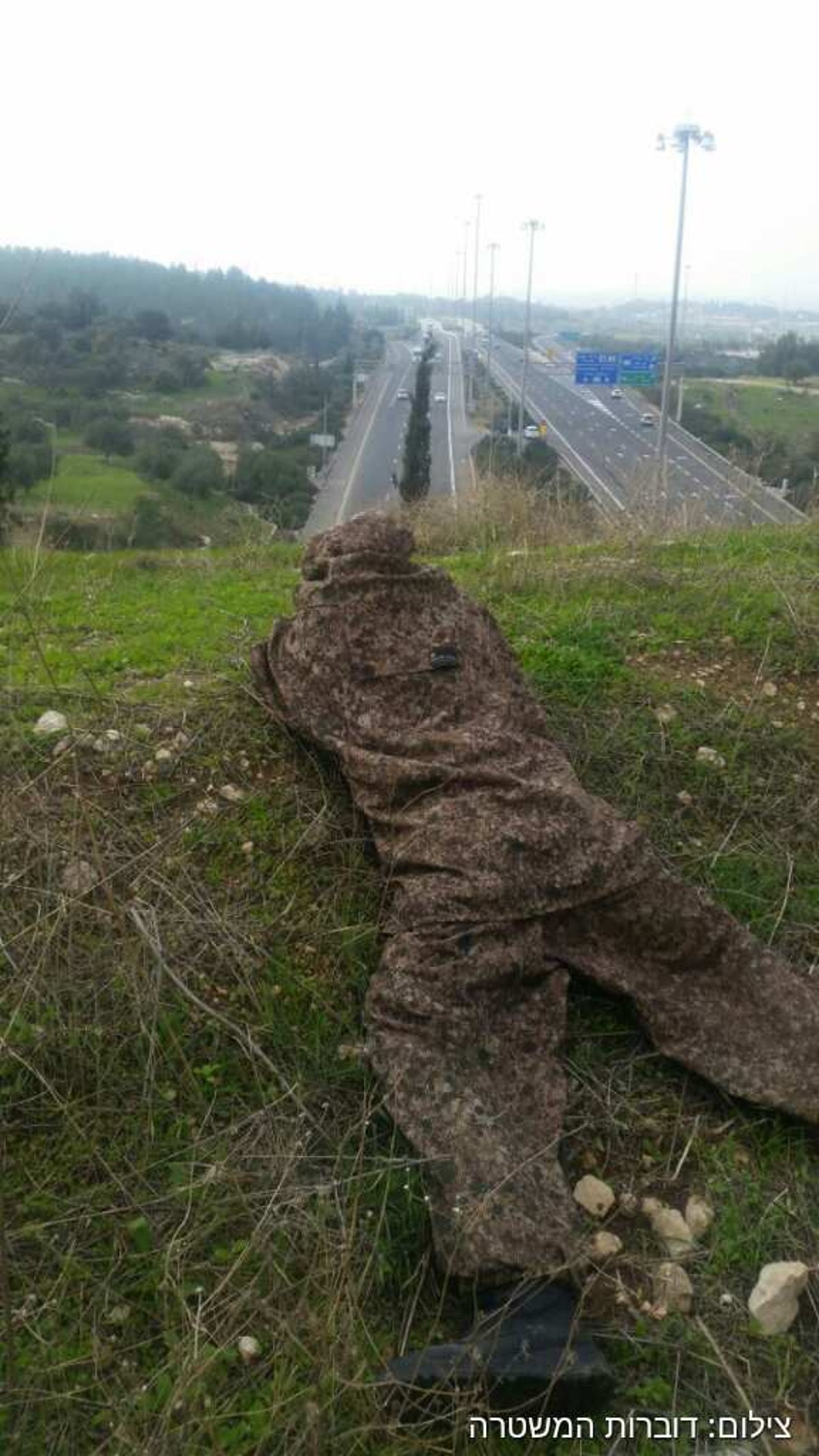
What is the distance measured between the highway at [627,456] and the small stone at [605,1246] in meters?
5.03

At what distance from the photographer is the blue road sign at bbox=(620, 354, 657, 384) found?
492 inches

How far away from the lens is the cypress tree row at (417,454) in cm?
1078

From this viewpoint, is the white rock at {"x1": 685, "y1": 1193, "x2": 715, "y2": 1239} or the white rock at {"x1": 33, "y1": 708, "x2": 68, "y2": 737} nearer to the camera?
the white rock at {"x1": 685, "y1": 1193, "x2": 715, "y2": 1239}

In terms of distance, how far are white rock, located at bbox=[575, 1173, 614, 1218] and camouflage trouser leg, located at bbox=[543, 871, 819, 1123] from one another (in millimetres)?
374

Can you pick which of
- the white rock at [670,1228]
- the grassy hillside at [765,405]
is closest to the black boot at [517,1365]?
the white rock at [670,1228]

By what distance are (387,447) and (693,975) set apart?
13.3 metres

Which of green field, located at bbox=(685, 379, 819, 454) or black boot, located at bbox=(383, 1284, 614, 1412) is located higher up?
green field, located at bbox=(685, 379, 819, 454)

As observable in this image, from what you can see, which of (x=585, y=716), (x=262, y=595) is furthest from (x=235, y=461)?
(x=585, y=716)

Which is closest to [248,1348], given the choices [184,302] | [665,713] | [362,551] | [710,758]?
[362,551]

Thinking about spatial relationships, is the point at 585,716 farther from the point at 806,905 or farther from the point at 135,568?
the point at 135,568

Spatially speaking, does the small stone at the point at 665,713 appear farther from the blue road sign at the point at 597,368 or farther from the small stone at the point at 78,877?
the blue road sign at the point at 597,368

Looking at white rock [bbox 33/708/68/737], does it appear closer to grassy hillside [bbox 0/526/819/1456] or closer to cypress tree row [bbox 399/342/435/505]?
grassy hillside [bbox 0/526/819/1456]

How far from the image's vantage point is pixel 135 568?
616 cm

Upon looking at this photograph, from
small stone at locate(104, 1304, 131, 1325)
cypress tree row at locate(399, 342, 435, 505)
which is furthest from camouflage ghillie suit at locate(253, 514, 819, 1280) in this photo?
cypress tree row at locate(399, 342, 435, 505)
